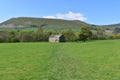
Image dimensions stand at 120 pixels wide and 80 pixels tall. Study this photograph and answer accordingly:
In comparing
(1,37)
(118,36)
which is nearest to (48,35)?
(1,37)

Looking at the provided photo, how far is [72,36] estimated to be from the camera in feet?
502

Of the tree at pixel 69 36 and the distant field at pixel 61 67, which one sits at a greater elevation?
the tree at pixel 69 36

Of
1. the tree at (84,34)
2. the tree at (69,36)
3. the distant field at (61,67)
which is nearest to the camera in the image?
the distant field at (61,67)

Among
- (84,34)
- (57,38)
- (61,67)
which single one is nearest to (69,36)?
(57,38)

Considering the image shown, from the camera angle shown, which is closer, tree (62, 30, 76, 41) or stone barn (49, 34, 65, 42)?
tree (62, 30, 76, 41)

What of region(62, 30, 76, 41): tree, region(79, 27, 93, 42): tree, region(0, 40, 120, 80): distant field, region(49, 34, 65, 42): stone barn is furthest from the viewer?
region(49, 34, 65, 42): stone barn

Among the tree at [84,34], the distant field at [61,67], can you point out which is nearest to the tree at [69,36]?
the tree at [84,34]

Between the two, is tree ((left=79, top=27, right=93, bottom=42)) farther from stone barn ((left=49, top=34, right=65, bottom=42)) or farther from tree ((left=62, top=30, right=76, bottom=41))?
stone barn ((left=49, top=34, right=65, bottom=42))

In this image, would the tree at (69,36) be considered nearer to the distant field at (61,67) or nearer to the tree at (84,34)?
the tree at (84,34)

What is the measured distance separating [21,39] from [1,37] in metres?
12.4

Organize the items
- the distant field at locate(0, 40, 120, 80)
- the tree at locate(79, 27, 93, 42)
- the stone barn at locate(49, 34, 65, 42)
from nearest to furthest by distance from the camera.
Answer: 1. the distant field at locate(0, 40, 120, 80)
2. the tree at locate(79, 27, 93, 42)
3. the stone barn at locate(49, 34, 65, 42)

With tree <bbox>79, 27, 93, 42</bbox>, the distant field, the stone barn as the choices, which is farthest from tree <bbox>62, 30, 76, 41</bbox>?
the distant field

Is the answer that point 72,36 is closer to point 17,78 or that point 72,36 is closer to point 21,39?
point 21,39

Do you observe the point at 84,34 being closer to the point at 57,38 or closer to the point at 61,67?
the point at 57,38
